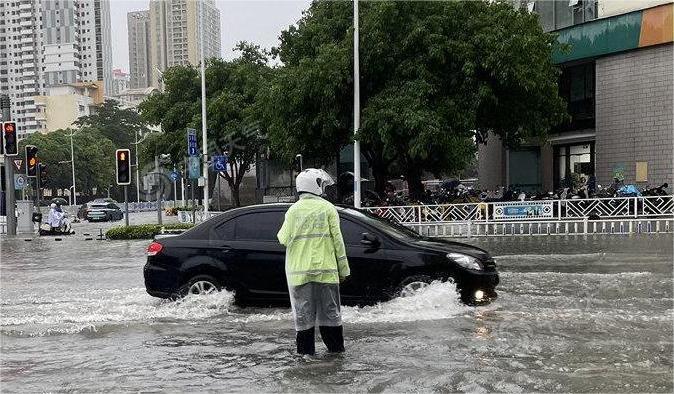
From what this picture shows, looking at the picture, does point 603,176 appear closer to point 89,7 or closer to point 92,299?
point 92,299

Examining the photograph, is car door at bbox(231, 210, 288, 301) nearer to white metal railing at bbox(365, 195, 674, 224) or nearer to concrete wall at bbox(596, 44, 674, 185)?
white metal railing at bbox(365, 195, 674, 224)

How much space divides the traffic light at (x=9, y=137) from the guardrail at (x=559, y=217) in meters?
17.7

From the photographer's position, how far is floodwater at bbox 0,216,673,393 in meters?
5.45

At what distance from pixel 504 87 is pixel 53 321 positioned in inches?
703

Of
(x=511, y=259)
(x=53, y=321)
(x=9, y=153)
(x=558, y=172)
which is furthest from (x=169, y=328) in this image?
(x=558, y=172)

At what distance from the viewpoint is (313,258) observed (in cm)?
587

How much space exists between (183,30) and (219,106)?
1264 cm

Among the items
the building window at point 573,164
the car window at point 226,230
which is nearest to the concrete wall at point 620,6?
the building window at point 573,164

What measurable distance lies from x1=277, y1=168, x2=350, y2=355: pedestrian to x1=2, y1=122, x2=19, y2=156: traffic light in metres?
24.9

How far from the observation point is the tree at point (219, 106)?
35.4 metres

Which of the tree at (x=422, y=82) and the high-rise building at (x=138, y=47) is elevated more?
the high-rise building at (x=138, y=47)

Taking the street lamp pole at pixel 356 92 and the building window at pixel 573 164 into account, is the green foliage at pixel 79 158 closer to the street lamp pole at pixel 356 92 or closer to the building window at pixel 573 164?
the building window at pixel 573 164

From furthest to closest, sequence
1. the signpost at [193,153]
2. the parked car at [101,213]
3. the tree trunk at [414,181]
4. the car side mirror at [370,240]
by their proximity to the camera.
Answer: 1. the parked car at [101,213]
2. the tree trunk at [414,181]
3. the signpost at [193,153]
4. the car side mirror at [370,240]

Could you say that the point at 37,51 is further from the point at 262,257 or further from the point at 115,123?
the point at 262,257
